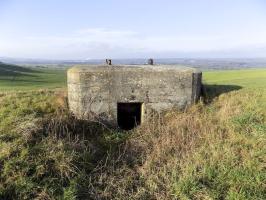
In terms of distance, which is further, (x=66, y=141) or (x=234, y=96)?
(x=234, y=96)

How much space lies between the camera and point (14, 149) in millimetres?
6328

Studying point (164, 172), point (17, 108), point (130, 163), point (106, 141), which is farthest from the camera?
point (17, 108)

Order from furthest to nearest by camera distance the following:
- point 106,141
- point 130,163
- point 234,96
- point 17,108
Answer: point 234,96 → point 17,108 → point 106,141 → point 130,163

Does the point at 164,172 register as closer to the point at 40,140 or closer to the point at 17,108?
the point at 40,140

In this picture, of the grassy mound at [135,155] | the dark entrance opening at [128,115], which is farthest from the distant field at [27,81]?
the grassy mound at [135,155]

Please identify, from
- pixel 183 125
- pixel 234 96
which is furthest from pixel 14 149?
pixel 234 96

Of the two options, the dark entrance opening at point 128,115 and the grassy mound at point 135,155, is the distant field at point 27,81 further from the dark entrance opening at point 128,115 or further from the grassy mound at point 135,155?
the grassy mound at point 135,155

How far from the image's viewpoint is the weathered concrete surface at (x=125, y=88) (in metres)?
8.46

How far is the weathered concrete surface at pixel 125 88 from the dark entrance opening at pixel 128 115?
41cm

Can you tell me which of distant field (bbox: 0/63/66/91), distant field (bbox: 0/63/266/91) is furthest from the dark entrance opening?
distant field (bbox: 0/63/66/91)

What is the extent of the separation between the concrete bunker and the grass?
27cm

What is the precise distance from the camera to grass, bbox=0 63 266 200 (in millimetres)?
5828

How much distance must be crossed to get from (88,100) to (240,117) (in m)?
3.37

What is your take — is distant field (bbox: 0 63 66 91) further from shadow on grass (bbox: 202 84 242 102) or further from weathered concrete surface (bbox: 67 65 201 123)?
shadow on grass (bbox: 202 84 242 102)
